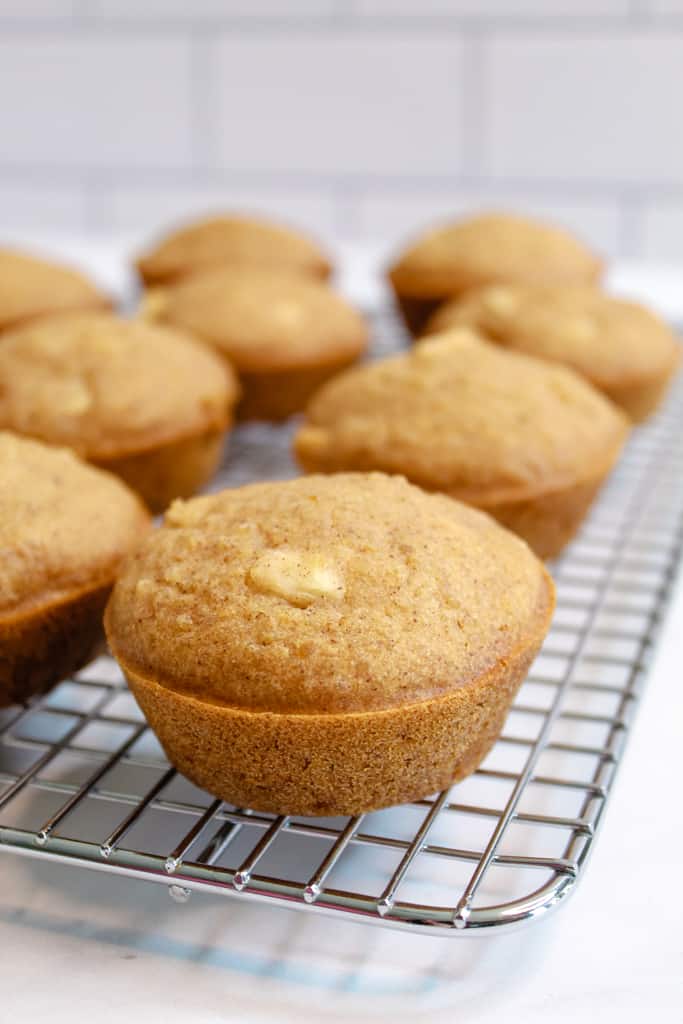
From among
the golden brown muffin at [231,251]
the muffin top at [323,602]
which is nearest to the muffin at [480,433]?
the muffin top at [323,602]

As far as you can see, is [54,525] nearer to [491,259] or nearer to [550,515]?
[550,515]

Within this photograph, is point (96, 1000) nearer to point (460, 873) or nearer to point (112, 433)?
point (460, 873)

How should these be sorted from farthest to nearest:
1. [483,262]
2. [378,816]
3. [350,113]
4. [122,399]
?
[350,113] → [483,262] → [122,399] → [378,816]

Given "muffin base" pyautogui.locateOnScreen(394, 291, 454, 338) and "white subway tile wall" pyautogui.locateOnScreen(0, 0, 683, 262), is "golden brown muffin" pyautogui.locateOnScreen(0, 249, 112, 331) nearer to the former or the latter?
"muffin base" pyautogui.locateOnScreen(394, 291, 454, 338)

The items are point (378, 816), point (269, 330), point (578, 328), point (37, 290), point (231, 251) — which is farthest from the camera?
point (231, 251)

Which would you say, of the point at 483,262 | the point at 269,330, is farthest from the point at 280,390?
the point at 483,262

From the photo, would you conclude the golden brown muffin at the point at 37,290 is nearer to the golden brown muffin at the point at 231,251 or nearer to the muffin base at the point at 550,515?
the golden brown muffin at the point at 231,251

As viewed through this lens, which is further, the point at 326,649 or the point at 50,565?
the point at 50,565
